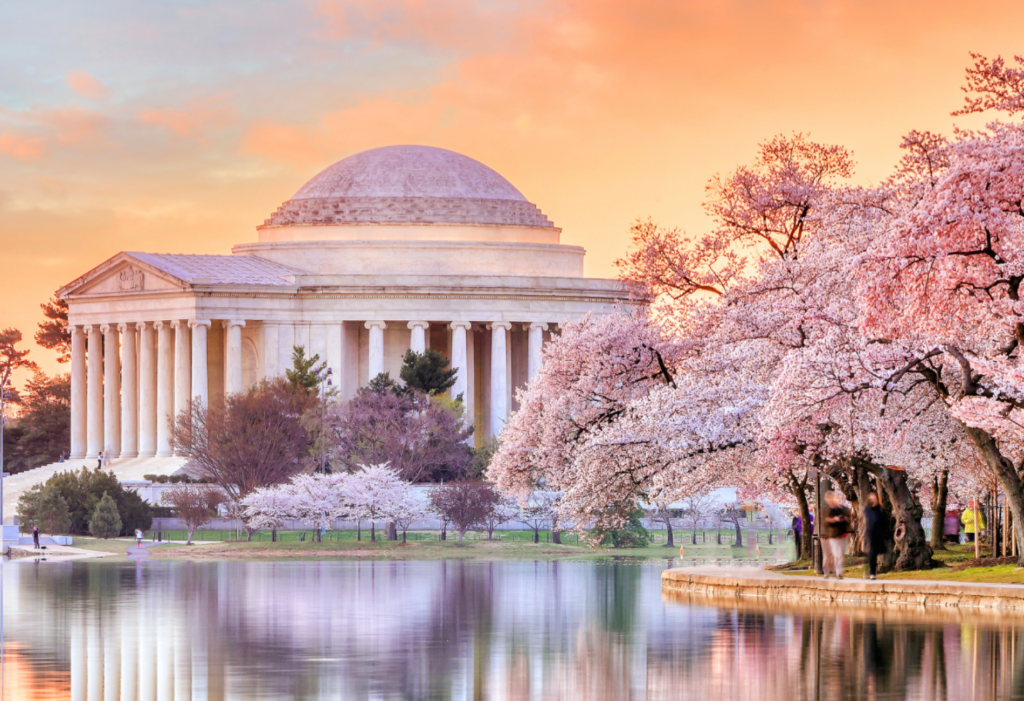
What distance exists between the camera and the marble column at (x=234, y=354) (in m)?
119

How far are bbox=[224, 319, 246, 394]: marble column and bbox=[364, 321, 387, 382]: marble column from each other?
7.94 metres

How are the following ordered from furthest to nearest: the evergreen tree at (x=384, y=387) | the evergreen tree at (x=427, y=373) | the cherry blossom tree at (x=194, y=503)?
the evergreen tree at (x=427, y=373)
the evergreen tree at (x=384, y=387)
the cherry blossom tree at (x=194, y=503)

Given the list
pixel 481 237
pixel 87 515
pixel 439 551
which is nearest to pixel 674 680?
pixel 439 551

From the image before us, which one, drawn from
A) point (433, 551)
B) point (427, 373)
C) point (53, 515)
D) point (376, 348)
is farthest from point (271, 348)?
point (433, 551)

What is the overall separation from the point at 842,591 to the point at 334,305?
289 ft

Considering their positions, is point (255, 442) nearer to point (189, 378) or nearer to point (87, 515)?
point (87, 515)

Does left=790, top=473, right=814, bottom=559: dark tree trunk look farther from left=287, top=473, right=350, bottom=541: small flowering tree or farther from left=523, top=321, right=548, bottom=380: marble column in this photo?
left=523, top=321, right=548, bottom=380: marble column

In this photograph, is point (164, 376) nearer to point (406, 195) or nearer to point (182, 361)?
point (182, 361)

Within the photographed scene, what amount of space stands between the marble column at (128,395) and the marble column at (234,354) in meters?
7.49

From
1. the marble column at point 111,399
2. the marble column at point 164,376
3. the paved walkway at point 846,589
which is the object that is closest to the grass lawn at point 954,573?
the paved walkway at point 846,589

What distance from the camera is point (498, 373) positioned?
125m

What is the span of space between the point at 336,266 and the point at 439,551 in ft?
183

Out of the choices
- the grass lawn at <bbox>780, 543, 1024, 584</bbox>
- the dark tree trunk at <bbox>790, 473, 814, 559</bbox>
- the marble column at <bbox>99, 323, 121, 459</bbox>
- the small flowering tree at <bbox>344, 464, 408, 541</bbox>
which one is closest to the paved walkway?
the grass lawn at <bbox>780, 543, 1024, 584</bbox>

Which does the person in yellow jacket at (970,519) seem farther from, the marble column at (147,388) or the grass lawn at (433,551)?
the marble column at (147,388)
